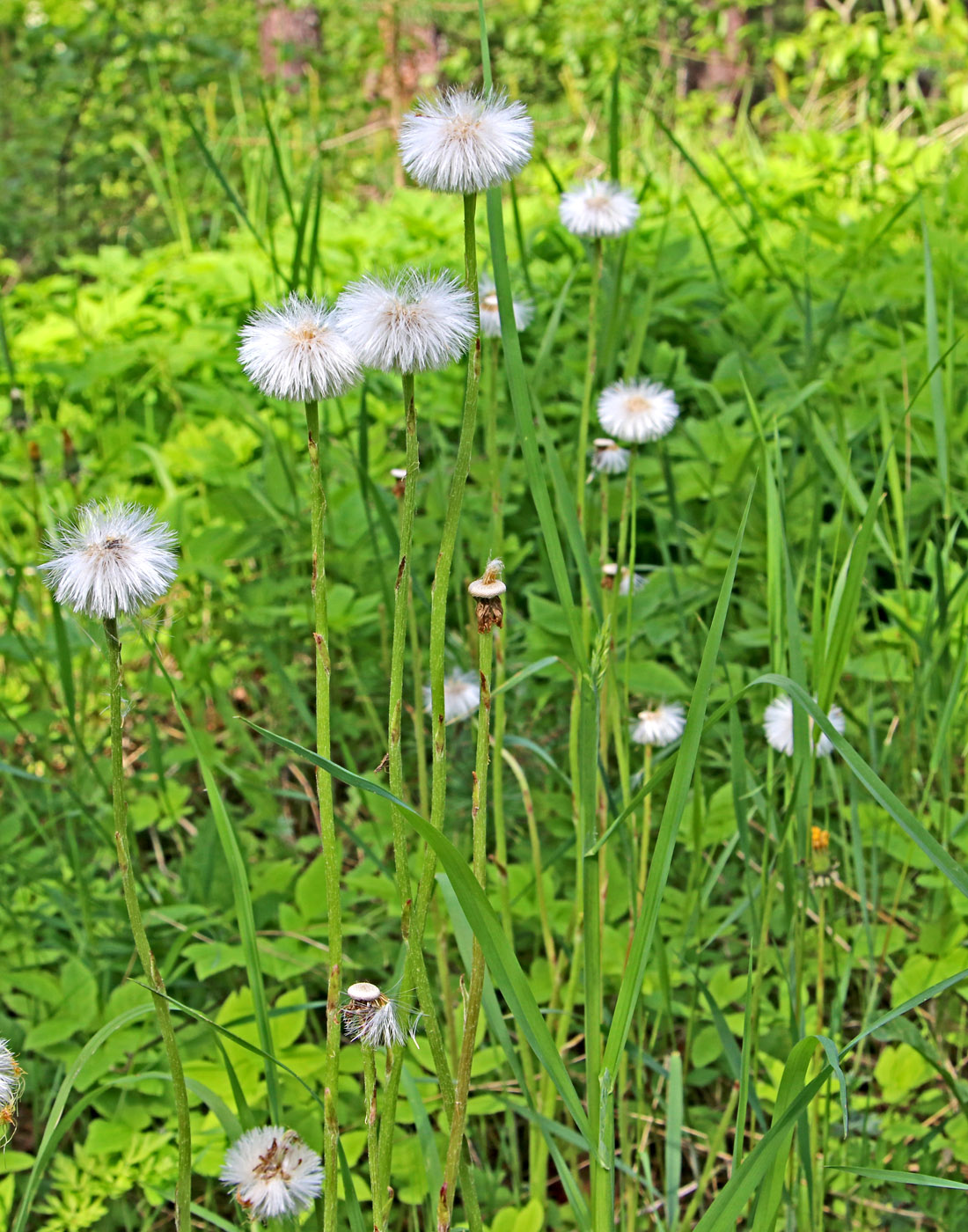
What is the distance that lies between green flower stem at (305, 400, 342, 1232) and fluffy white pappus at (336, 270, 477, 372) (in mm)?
53

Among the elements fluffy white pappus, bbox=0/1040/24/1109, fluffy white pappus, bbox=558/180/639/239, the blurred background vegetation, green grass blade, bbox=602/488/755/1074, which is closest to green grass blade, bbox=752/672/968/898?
green grass blade, bbox=602/488/755/1074

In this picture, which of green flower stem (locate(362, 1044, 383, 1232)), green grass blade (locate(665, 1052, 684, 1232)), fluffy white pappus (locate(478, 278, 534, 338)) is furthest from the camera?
fluffy white pappus (locate(478, 278, 534, 338))

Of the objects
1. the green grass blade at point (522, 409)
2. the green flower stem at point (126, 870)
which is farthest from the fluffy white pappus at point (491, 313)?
the green flower stem at point (126, 870)

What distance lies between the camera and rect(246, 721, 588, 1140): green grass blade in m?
0.64

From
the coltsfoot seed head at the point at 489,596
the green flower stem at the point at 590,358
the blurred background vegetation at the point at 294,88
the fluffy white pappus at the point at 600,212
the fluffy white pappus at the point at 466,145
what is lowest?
the coltsfoot seed head at the point at 489,596

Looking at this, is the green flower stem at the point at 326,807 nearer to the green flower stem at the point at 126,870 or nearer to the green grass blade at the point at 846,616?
the green flower stem at the point at 126,870

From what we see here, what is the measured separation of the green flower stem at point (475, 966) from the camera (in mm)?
725

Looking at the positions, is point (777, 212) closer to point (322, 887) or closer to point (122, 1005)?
point (322, 887)

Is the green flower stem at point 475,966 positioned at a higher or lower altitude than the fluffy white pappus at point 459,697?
lower

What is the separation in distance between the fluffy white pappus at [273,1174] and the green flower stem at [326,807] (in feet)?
0.12

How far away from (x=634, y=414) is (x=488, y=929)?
822 mm

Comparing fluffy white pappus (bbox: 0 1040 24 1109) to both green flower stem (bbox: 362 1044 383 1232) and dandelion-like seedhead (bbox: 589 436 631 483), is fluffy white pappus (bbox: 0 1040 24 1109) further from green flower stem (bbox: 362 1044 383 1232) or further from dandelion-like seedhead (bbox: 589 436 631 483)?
dandelion-like seedhead (bbox: 589 436 631 483)

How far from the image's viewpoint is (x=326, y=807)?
0.72 metres

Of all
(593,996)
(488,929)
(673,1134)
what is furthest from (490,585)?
(673,1134)
